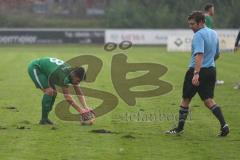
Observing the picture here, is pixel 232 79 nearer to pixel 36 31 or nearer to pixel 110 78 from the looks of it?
pixel 110 78

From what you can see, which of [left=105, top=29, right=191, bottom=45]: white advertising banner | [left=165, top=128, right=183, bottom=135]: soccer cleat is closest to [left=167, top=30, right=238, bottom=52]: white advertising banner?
[left=105, top=29, right=191, bottom=45]: white advertising banner

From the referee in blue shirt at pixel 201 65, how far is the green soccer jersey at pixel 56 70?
7.14 ft

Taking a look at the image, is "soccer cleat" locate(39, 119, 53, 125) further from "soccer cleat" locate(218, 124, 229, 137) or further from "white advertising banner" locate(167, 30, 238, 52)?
"white advertising banner" locate(167, 30, 238, 52)

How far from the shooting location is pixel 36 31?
200 feet

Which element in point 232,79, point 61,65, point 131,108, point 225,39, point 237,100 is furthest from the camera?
point 225,39

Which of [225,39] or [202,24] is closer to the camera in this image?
[202,24]

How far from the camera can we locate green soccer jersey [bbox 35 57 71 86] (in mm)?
13156

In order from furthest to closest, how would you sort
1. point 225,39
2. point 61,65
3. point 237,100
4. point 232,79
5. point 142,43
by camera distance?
point 142,43 → point 225,39 → point 232,79 → point 237,100 → point 61,65

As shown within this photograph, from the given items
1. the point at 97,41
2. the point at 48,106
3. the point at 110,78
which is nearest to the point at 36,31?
the point at 97,41

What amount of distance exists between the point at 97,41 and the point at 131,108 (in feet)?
149

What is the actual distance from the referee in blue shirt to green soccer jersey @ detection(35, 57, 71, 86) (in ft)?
7.14

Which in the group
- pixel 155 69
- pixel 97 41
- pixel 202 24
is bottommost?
pixel 97 41

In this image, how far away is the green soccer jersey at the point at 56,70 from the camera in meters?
13.2

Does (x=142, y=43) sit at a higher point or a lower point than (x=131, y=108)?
lower
